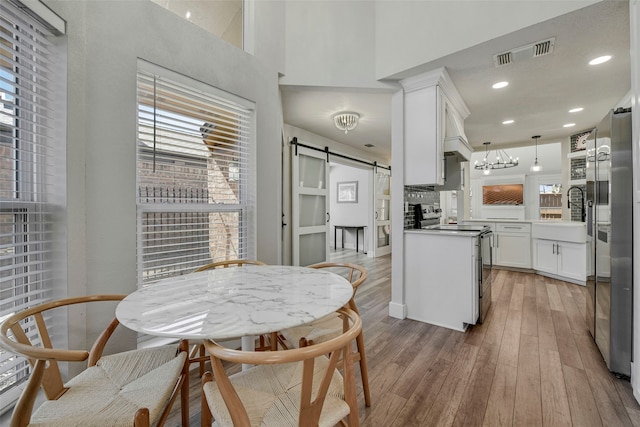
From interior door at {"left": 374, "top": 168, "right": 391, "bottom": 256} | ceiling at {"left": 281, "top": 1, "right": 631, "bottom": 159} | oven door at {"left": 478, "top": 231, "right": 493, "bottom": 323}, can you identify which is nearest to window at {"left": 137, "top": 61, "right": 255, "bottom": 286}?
ceiling at {"left": 281, "top": 1, "right": 631, "bottom": 159}

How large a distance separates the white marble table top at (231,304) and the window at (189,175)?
50cm

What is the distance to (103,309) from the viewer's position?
5.15ft

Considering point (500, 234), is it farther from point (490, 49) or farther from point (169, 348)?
point (169, 348)

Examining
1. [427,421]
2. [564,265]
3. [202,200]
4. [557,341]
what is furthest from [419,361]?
[564,265]

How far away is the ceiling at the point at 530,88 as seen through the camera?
2039mm

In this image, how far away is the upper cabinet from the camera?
104 inches

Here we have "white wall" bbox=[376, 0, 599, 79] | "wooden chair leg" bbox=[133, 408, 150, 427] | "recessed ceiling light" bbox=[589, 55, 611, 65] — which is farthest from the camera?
"recessed ceiling light" bbox=[589, 55, 611, 65]

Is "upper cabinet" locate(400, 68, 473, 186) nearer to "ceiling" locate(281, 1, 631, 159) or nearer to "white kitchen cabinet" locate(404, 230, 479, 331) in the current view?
"ceiling" locate(281, 1, 631, 159)

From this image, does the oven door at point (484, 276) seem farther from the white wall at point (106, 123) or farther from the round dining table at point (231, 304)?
the white wall at point (106, 123)

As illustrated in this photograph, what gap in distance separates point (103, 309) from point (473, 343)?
106 inches

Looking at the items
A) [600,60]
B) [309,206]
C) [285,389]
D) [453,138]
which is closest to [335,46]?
[453,138]

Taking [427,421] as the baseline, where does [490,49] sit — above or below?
→ above

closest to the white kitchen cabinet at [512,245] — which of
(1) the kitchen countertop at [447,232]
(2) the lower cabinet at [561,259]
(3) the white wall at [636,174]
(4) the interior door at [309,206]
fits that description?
(2) the lower cabinet at [561,259]

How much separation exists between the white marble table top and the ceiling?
7.23 ft
